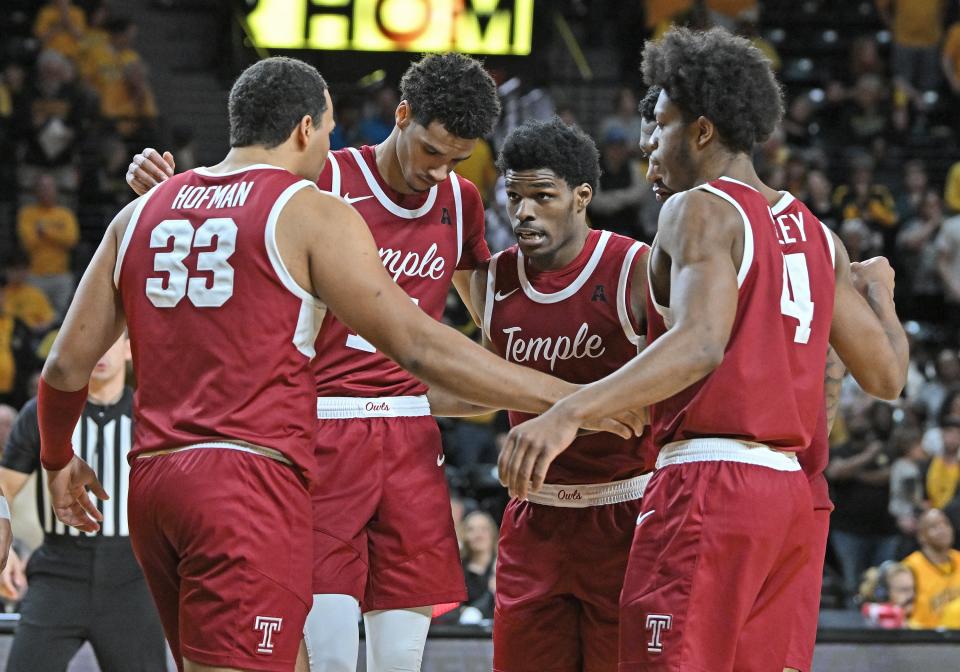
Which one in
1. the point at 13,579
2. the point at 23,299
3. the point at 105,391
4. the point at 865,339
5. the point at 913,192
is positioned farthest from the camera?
the point at 913,192

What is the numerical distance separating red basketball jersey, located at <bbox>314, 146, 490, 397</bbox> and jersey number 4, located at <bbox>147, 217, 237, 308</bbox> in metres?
0.97

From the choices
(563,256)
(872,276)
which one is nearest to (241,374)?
(563,256)

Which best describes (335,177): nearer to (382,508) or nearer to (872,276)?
(382,508)

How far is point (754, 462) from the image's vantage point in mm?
3779

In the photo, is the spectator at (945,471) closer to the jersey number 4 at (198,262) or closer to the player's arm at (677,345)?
the player's arm at (677,345)

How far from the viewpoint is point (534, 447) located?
12.1ft

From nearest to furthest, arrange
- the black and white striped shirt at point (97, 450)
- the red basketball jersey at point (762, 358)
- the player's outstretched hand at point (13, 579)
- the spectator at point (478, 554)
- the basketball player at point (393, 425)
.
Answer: the red basketball jersey at point (762, 358), the basketball player at point (393, 425), the player's outstretched hand at point (13, 579), the black and white striped shirt at point (97, 450), the spectator at point (478, 554)

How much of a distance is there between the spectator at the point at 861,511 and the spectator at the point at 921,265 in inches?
117

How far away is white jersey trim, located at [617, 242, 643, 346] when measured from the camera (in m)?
4.88

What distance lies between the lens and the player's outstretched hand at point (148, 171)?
4.90m

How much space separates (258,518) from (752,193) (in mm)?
1540

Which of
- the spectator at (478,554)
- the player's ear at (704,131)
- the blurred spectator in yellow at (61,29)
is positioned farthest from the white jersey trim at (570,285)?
the blurred spectator in yellow at (61,29)

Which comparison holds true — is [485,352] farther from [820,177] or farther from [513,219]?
[820,177]

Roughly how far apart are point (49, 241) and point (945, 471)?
7.57 meters
